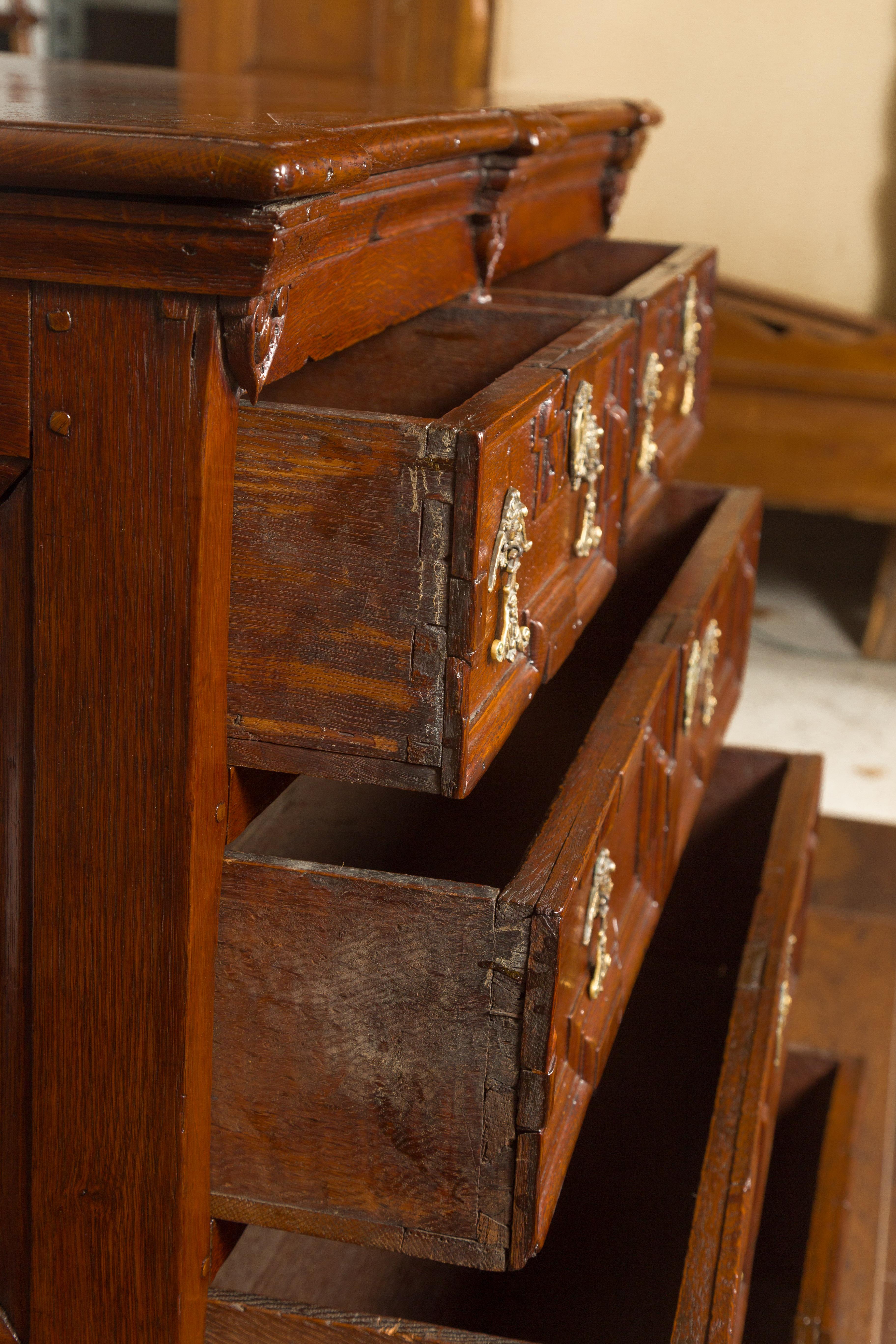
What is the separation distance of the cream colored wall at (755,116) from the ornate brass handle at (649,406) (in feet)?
7.76

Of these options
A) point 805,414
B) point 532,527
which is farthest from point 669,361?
point 805,414

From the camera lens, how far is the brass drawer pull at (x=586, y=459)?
0.93m

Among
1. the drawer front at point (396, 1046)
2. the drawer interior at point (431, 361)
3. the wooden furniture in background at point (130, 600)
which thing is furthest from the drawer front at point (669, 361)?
the drawer front at point (396, 1046)

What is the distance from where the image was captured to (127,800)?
73 cm

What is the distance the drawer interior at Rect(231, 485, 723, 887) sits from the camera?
1.29 meters

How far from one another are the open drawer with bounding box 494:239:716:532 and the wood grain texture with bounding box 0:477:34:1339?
55cm

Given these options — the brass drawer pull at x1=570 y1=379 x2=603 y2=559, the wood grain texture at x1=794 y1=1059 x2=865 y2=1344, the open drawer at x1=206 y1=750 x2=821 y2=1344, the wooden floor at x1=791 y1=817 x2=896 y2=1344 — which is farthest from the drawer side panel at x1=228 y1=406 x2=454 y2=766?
the wooden floor at x1=791 y1=817 x2=896 y2=1344

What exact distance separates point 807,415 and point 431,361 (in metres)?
2.16

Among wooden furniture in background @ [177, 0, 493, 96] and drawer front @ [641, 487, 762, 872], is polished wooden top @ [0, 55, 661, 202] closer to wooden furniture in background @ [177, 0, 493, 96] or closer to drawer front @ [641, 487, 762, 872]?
drawer front @ [641, 487, 762, 872]

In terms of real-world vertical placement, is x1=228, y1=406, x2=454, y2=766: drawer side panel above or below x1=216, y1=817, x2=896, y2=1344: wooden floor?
above

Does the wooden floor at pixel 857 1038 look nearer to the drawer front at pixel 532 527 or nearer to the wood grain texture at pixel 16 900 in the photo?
the wood grain texture at pixel 16 900

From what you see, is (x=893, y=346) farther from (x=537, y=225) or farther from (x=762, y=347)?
(x=537, y=225)

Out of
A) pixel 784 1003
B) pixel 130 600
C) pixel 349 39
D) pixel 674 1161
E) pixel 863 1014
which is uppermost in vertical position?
pixel 349 39

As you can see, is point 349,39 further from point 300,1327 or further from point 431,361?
point 300,1327
